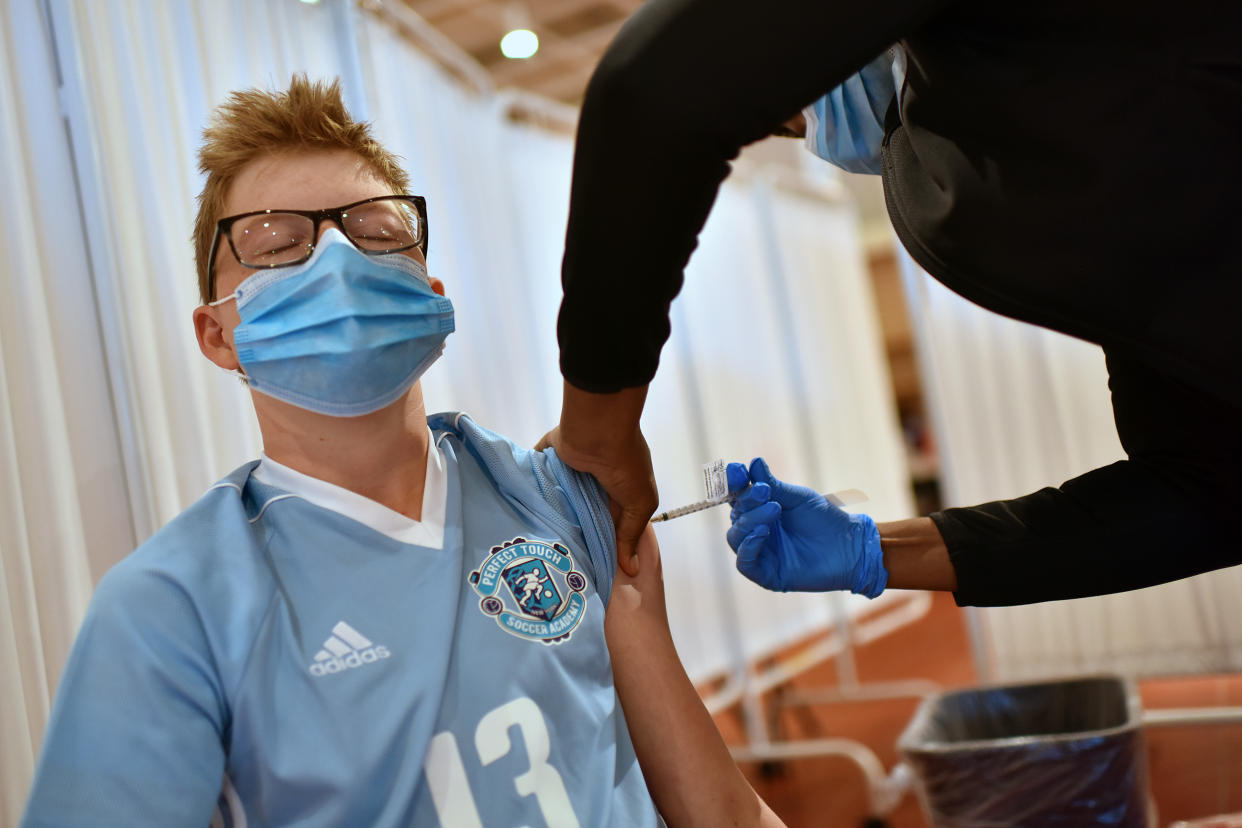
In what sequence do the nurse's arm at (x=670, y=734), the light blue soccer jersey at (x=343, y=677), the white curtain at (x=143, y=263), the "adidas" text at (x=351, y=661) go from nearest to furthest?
1. the light blue soccer jersey at (x=343, y=677)
2. the "adidas" text at (x=351, y=661)
3. the nurse's arm at (x=670, y=734)
4. the white curtain at (x=143, y=263)

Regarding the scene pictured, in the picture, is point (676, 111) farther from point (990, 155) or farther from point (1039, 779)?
point (1039, 779)

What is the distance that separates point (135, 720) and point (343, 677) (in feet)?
0.62

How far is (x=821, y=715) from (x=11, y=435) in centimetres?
405

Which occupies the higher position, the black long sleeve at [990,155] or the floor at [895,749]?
the black long sleeve at [990,155]

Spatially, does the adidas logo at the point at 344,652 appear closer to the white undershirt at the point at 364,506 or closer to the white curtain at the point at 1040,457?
the white undershirt at the point at 364,506

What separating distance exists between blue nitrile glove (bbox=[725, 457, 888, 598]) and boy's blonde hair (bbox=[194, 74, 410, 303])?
0.65 meters

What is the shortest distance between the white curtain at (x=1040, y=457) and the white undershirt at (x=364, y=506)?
2.58 m

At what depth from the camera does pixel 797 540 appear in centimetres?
138

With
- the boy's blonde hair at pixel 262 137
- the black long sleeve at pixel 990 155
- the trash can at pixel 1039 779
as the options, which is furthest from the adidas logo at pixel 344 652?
the trash can at pixel 1039 779

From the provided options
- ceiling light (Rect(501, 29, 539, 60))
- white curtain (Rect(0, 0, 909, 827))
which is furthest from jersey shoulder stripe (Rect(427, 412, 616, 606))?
ceiling light (Rect(501, 29, 539, 60))

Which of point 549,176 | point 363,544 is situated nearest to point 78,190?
point 363,544

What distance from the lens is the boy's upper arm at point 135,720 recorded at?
2.74ft

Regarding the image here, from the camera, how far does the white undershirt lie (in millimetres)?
1101

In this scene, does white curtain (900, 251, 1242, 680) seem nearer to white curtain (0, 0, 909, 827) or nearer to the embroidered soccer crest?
white curtain (0, 0, 909, 827)
